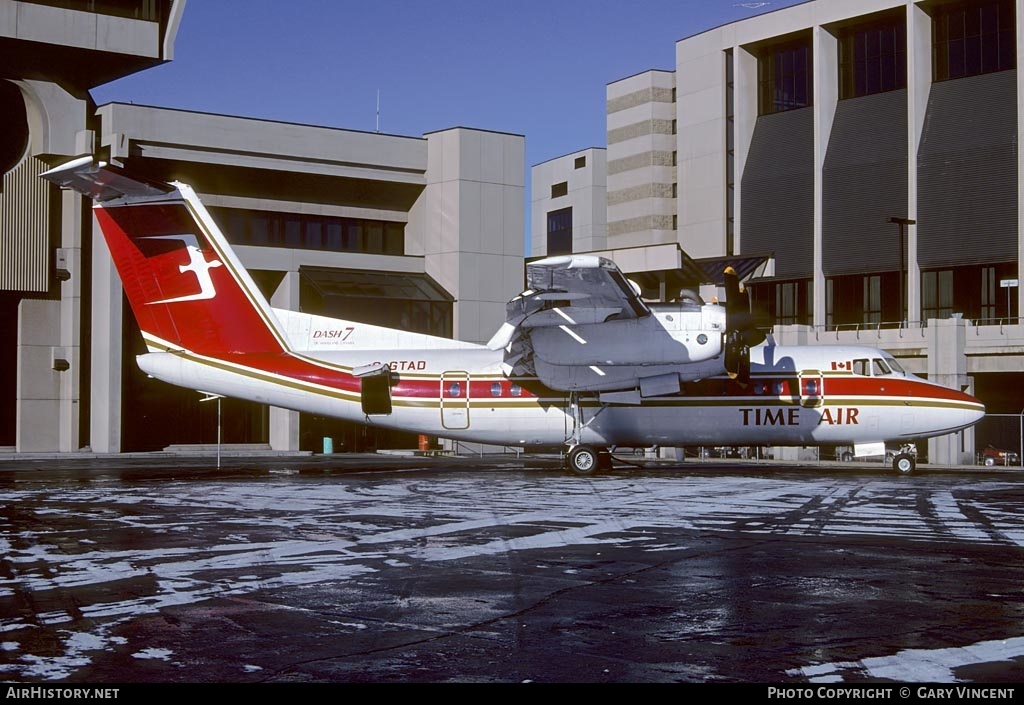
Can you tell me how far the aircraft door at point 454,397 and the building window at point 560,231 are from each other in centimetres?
8970

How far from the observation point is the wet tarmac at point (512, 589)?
830 centimetres

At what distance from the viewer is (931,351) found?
49.7 meters

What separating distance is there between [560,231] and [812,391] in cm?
9399

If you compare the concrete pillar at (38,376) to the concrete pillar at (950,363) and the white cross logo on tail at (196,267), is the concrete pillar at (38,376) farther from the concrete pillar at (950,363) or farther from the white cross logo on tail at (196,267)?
the concrete pillar at (950,363)

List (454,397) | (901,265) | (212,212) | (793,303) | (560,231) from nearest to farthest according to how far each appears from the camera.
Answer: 1. (454,397)
2. (212,212)
3. (901,265)
4. (793,303)
5. (560,231)

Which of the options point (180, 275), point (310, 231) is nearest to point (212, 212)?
point (310, 231)

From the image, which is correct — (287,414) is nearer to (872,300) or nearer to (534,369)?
(534,369)

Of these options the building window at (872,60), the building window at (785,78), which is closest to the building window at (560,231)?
the building window at (785,78)

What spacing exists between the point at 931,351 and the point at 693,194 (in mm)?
34210

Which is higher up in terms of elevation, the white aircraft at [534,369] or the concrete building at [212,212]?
the concrete building at [212,212]

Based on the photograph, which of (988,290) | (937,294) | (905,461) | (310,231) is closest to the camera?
(905,461)

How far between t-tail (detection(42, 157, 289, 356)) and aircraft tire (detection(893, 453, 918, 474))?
1945 cm

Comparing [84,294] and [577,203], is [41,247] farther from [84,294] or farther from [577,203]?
[577,203]

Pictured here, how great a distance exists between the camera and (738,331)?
1107 inches
